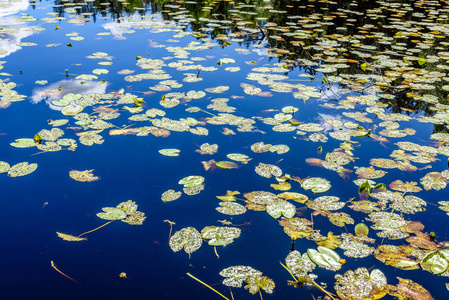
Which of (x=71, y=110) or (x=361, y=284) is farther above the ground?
(x=71, y=110)

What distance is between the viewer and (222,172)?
1900mm

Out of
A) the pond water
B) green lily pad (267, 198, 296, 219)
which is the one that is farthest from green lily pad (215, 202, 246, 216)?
green lily pad (267, 198, 296, 219)

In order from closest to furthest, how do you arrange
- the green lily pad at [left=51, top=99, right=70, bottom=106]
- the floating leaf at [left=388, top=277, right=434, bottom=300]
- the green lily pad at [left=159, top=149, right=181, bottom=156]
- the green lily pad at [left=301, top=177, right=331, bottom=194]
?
the floating leaf at [left=388, top=277, right=434, bottom=300] → the green lily pad at [left=301, top=177, right=331, bottom=194] → the green lily pad at [left=159, top=149, right=181, bottom=156] → the green lily pad at [left=51, top=99, right=70, bottom=106]

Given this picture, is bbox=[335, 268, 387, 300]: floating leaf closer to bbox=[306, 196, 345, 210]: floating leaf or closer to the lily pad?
bbox=[306, 196, 345, 210]: floating leaf

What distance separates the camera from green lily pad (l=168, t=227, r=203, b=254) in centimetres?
140

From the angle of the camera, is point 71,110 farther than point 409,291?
Yes

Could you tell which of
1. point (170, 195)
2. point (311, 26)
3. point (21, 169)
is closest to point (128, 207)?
point (170, 195)

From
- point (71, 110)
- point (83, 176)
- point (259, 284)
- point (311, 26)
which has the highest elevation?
point (311, 26)

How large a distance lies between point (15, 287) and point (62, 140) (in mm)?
1130

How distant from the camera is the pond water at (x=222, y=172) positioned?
4.25 feet

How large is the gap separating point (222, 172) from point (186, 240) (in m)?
0.57

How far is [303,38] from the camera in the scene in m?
4.59

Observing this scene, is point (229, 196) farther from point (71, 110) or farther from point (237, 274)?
point (71, 110)

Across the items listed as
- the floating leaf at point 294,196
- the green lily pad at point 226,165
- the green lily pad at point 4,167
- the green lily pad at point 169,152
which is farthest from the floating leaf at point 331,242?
the green lily pad at point 4,167
